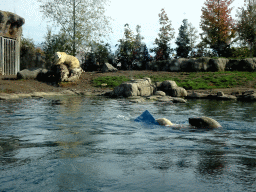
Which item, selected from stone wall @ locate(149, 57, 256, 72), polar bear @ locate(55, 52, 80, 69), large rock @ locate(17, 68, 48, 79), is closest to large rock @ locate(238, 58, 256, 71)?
stone wall @ locate(149, 57, 256, 72)

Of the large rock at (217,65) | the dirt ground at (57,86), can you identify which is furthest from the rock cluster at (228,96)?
the large rock at (217,65)

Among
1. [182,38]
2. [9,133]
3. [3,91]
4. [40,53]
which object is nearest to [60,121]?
[9,133]

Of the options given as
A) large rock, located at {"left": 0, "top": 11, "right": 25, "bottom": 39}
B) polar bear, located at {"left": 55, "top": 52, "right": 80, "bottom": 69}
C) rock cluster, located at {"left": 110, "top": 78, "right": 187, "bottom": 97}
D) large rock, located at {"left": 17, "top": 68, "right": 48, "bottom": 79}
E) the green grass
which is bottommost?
rock cluster, located at {"left": 110, "top": 78, "right": 187, "bottom": 97}

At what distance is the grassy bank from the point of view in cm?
1955

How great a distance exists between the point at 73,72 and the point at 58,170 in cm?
1839

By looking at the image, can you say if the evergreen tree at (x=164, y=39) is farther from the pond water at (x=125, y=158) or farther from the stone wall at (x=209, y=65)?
the pond water at (x=125, y=158)

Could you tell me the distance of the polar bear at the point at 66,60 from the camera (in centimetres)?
2035

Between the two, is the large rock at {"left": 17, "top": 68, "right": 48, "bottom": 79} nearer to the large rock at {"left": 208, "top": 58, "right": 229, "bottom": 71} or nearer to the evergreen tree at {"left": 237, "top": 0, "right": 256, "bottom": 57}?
the large rock at {"left": 208, "top": 58, "right": 229, "bottom": 71}

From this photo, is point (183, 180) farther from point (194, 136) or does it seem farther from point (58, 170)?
point (194, 136)

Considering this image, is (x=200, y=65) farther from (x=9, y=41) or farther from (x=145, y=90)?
(x=9, y=41)

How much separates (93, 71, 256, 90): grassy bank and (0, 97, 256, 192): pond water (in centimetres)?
1328

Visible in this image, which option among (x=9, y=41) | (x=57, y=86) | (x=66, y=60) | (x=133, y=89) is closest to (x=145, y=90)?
(x=133, y=89)

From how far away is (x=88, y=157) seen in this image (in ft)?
12.9

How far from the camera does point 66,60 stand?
70.1ft
